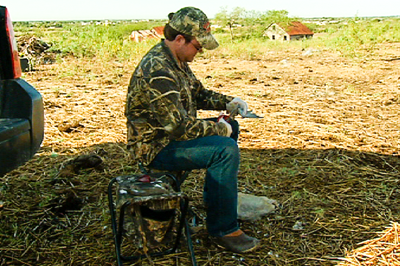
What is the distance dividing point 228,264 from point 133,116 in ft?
3.61

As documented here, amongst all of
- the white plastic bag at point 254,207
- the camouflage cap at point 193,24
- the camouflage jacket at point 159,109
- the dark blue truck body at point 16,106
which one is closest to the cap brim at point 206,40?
the camouflage cap at point 193,24

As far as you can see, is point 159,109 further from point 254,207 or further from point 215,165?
point 254,207

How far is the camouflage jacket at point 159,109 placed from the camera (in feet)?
8.50

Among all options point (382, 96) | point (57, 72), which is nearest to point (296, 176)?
point (382, 96)

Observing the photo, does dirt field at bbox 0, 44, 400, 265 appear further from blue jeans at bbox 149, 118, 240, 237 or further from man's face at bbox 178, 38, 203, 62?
man's face at bbox 178, 38, 203, 62

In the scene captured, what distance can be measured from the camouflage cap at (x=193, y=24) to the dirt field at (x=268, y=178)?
1314 mm

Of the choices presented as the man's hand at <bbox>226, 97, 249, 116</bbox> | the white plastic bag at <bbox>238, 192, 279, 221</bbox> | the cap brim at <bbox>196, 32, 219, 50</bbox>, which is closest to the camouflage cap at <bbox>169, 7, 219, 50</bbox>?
the cap brim at <bbox>196, 32, 219, 50</bbox>

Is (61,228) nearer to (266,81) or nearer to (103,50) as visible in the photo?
(266,81)

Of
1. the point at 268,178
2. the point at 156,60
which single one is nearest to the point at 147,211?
the point at 156,60

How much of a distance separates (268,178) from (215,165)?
150 centimetres

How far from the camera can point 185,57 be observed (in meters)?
2.86

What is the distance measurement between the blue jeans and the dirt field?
249mm

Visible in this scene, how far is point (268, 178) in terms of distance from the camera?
4.06 metres

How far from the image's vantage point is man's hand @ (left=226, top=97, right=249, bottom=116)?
323cm
